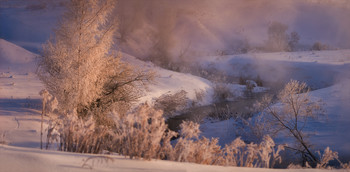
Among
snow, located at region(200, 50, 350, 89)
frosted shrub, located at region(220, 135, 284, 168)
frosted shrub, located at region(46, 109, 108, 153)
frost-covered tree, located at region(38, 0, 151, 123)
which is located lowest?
frosted shrub, located at region(220, 135, 284, 168)

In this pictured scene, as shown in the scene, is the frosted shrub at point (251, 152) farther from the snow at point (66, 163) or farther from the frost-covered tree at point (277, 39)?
the frost-covered tree at point (277, 39)

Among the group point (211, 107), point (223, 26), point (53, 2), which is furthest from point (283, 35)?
point (53, 2)

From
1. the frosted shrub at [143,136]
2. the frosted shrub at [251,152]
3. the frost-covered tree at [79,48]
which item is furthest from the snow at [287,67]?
the frosted shrub at [143,136]

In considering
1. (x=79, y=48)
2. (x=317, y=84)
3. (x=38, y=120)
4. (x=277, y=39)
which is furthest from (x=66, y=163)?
(x=277, y=39)

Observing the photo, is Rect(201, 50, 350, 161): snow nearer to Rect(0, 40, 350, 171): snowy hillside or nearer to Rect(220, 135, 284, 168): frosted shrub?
Rect(0, 40, 350, 171): snowy hillside

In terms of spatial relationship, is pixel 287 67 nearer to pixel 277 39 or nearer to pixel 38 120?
pixel 277 39

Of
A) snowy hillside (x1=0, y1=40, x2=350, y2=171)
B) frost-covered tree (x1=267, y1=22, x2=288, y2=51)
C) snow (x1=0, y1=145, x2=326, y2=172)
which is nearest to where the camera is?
snow (x1=0, y1=145, x2=326, y2=172)

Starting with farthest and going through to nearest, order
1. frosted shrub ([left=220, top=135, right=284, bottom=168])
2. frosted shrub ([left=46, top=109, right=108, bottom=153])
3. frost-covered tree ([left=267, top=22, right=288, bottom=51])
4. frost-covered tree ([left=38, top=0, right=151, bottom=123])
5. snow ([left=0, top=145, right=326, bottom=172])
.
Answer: frost-covered tree ([left=267, top=22, right=288, bottom=51]) < frost-covered tree ([left=38, top=0, right=151, bottom=123]) < frosted shrub ([left=220, top=135, right=284, bottom=168]) < frosted shrub ([left=46, top=109, right=108, bottom=153]) < snow ([left=0, top=145, right=326, bottom=172])

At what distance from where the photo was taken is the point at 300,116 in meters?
7.39

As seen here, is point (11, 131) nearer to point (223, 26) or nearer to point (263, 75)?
point (263, 75)

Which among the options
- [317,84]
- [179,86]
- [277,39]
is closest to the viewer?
[179,86]

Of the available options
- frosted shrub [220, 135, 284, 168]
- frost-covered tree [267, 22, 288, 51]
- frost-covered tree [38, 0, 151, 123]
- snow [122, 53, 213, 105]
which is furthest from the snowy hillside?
frost-covered tree [267, 22, 288, 51]

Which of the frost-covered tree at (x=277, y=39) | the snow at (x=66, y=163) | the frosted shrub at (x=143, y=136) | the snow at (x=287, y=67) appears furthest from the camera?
the frost-covered tree at (x=277, y=39)

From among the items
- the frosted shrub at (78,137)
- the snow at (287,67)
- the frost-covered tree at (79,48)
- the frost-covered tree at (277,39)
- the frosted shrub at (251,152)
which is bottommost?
the frosted shrub at (251,152)
